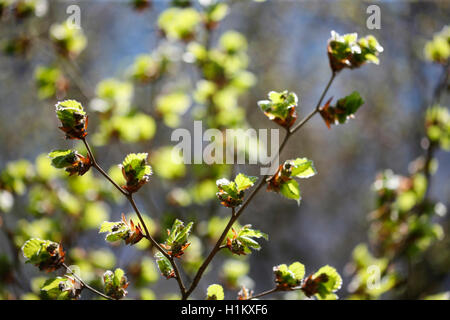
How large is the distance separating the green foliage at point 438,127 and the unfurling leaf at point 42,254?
1219 millimetres

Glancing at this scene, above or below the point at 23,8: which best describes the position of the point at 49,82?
below

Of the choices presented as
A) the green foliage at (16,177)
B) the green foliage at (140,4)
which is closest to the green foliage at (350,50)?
the green foliage at (140,4)

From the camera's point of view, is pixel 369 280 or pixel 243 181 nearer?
pixel 243 181

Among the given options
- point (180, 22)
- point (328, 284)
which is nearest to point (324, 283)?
point (328, 284)

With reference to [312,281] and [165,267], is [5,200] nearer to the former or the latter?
[165,267]

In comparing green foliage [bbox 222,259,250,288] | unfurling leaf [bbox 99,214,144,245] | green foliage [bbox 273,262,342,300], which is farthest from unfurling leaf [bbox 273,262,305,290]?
green foliage [bbox 222,259,250,288]

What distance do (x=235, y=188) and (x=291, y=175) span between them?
112mm

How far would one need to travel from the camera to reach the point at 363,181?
12.0ft

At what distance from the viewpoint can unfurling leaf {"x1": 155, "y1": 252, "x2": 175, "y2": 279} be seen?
70 centimetres

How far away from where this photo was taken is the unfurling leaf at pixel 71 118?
26.9 inches

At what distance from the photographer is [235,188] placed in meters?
0.71

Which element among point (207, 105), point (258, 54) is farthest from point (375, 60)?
point (258, 54)

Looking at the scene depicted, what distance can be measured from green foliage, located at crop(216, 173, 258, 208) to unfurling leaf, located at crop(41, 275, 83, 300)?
0.32m

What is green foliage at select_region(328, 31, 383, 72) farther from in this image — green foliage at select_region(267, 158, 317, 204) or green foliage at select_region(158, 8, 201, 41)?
green foliage at select_region(158, 8, 201, 41)
